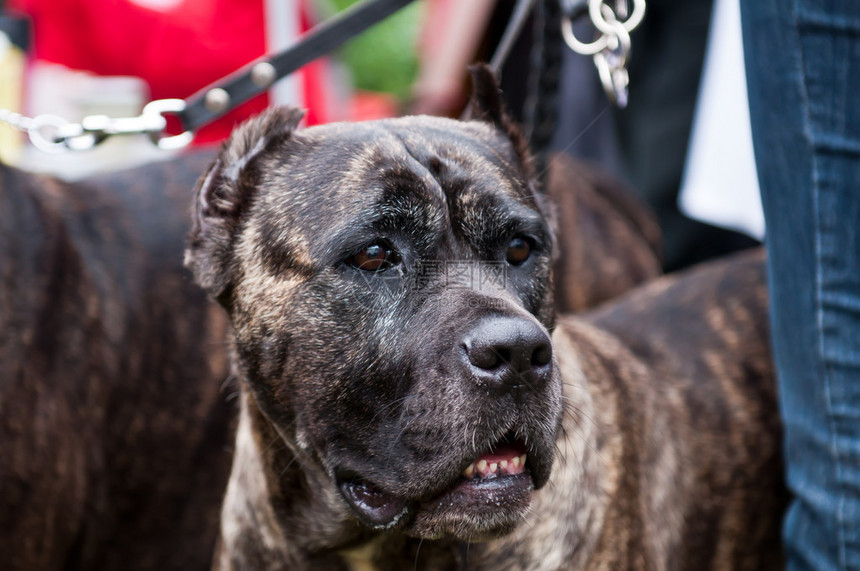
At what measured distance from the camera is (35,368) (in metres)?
3.15

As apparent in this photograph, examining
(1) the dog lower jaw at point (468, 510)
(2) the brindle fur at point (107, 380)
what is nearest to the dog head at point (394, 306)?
(1) the dog lower jaw at point (468, 510)

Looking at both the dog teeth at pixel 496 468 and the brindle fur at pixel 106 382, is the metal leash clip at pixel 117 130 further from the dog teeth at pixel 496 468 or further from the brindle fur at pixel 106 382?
the dog teeth at pixel 496 468

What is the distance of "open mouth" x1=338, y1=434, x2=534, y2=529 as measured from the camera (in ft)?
7.04

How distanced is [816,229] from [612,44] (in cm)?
88

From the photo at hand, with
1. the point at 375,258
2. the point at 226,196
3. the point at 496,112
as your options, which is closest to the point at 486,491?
the point at 375,258

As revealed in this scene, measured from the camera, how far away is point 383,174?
2369 millimetres

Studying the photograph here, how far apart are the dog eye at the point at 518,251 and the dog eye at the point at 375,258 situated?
0.31 meters

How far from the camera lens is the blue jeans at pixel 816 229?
7.87ft

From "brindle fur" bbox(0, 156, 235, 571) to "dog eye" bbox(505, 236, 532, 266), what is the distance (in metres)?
1.54

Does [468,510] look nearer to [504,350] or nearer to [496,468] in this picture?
[496,468]

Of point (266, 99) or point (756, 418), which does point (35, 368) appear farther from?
point (266, 99)

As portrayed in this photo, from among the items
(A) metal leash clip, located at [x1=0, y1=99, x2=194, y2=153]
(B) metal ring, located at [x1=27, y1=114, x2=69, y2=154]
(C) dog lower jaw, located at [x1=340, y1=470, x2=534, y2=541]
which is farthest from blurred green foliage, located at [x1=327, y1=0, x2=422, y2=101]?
(C) dog lower jaw, located at [x1=340, y1=470, x2=534, y2=541]

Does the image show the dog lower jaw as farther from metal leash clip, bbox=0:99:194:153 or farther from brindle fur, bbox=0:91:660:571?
metal leash clip, bbox=0:99:194:153

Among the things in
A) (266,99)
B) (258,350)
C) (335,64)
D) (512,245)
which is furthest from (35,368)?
(335,64)
